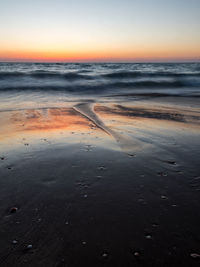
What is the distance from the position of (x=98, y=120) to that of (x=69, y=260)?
472 centimetres

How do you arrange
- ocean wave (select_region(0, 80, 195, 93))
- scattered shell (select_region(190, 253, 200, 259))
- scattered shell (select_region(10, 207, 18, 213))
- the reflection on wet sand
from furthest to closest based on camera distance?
1. ocean wave (select_region(0, 80, 195, 93))
2. the reflection on wet sand
3. scattered shell (select_region(10, 207, 18, 213))
4. scattered shell (select_region(190, 253, 200, 259))

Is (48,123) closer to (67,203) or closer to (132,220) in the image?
(67,203)

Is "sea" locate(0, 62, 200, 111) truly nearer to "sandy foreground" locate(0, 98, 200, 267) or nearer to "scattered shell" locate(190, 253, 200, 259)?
"sandy foreground" locate(0, 98, 200, 267)

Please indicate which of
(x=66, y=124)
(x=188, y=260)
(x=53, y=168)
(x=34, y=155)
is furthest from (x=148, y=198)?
(x=66, y=124)

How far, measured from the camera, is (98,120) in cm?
623

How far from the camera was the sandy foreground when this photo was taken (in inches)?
69.8

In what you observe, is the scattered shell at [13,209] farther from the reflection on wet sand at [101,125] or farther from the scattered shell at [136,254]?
the reflection on wet sand at [101,125]

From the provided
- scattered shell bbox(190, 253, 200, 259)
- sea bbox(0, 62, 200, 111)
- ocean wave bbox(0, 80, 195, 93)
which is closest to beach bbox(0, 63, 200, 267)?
scattered shell bbox(190, 253, 200, 259)

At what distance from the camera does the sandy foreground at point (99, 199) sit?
1.77 metres

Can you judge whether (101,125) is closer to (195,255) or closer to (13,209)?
(13,209)

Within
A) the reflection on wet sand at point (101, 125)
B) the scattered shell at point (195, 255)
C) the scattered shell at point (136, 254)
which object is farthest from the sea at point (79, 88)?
the scattered shell at point (195, 255)

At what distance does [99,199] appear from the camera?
97.1 inches

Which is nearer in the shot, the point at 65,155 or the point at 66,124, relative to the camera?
the point at 65,155

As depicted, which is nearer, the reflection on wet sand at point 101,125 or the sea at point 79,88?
the reflection on wet sand at point 101,125
